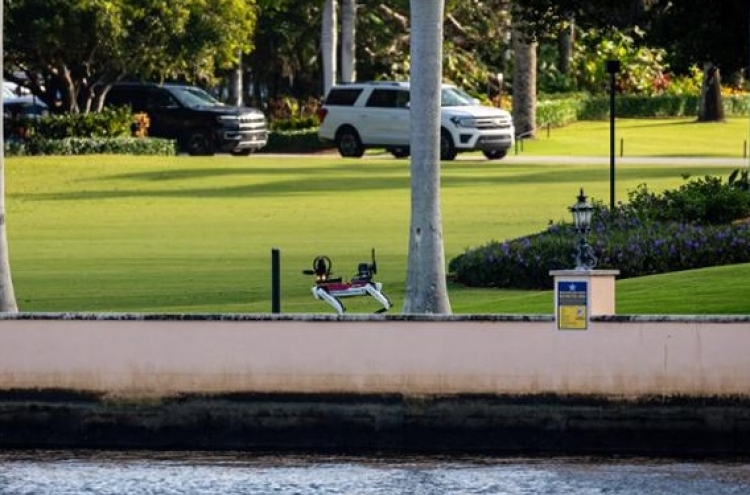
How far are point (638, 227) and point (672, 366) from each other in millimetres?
9990

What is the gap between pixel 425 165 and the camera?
21641mm

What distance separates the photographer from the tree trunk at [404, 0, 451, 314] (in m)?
21.4

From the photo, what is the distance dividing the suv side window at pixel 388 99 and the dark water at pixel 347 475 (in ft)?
113

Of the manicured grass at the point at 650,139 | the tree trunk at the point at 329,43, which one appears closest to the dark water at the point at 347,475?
the manicured grass at the point at 650,139

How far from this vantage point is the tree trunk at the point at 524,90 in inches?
2392

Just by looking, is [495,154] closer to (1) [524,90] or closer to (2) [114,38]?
(1) [524,90]

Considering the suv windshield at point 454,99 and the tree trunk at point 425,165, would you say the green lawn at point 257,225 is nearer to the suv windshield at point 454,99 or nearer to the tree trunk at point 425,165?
the suv windshield at point 454,99

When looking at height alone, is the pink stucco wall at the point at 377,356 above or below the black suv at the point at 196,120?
below

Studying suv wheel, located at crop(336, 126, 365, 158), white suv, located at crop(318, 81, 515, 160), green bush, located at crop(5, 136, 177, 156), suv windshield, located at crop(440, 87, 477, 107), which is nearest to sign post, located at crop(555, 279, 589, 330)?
white suv, located at crop(318, 81, 515, 160)

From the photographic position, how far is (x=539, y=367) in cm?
1934

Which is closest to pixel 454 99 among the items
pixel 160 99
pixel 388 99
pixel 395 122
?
pixel 395 122

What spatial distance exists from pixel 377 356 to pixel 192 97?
38393 mm

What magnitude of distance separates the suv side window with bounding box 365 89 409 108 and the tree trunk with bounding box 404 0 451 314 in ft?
105

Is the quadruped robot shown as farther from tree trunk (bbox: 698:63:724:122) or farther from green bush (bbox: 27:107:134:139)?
tree trunk (bbox: 698:63:724:122)
